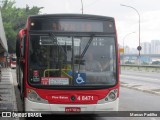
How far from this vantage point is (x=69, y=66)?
32.1 feet

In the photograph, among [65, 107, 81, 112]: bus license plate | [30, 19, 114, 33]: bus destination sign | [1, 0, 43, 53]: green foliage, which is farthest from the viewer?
[1, 0, 43, 53]: green foliage

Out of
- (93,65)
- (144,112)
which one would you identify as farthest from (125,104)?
(93,65)

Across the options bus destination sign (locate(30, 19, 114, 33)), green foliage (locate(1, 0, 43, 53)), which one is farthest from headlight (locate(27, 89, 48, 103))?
green foliage (locate(1, 0, 43, 53))

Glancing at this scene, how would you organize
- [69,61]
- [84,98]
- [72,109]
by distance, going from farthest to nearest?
[69,61]
[84,98]
[72,109]

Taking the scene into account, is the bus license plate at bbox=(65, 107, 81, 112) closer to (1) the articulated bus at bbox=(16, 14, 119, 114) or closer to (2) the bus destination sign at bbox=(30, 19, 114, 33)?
(1) the articulated bus at bbox=(16, 14, 119, 114)

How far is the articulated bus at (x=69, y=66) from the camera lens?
31.6 feet

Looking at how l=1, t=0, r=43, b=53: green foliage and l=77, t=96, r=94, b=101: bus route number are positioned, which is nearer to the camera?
l=77, t=96, r=94, b=101: bus route number

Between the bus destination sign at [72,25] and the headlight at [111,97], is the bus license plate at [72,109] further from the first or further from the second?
the bus destination sign at [72,25]

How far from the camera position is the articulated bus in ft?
31.6

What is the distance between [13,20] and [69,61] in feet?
229

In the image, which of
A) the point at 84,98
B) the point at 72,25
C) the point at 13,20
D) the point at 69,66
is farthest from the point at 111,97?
the point at 13,20

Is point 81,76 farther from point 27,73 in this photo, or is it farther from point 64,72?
point 27,73

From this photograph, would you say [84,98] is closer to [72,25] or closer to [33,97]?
[33,97]

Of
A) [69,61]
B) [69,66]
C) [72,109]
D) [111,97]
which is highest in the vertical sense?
[69,61]
